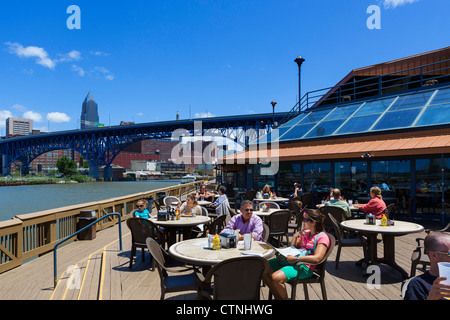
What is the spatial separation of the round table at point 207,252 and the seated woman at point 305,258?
227 mm

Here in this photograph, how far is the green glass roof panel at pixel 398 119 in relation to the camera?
33.3 feet

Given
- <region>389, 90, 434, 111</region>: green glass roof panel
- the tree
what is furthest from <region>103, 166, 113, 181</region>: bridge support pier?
<region>389, 90, 434, 111</region>: green glass roof panel

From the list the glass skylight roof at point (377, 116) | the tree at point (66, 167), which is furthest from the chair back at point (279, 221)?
the tree at point (66, 167)

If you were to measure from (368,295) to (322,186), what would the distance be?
8214 millimetres

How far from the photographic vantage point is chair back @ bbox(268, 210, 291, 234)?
18.4 ft

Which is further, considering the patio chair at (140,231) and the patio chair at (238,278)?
the patio chair at (140,231)

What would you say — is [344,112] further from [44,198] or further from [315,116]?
[44,198]

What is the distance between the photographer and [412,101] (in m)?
11.6

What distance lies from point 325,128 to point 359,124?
1.44 metres

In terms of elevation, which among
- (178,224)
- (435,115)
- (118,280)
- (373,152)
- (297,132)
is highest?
(435,115)

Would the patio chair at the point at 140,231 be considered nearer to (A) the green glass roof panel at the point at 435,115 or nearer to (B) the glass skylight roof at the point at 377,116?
(B) the glass skylight roof at the point at 377,116

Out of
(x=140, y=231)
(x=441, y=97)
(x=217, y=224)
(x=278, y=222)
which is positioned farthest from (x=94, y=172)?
(x=217, y=224)

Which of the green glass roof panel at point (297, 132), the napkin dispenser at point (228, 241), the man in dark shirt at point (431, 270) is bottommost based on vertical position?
the napkin dispenser at point (228, 241)
